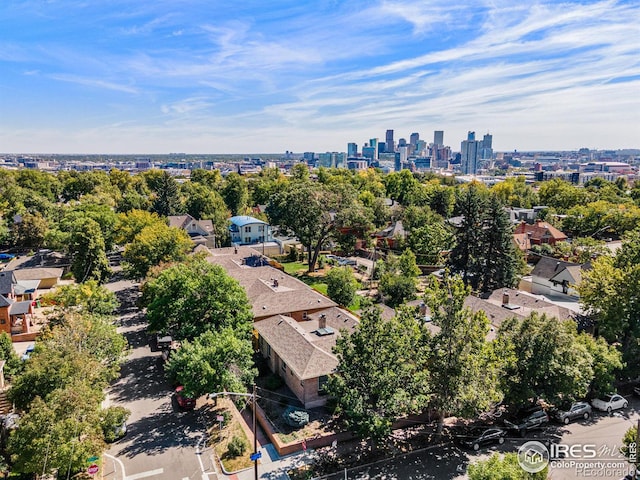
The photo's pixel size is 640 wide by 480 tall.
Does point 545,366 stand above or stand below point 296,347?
above

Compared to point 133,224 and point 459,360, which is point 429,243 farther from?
point 459,360

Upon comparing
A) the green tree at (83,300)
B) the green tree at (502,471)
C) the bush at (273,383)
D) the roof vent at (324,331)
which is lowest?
the bush at (273,383)

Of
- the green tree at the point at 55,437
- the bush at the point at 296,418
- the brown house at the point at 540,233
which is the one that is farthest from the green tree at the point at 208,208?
the green tree at the point at 55,437

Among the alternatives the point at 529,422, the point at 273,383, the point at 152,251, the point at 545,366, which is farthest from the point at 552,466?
A: the point at 152,251

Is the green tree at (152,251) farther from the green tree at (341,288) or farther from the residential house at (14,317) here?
the green tree at (341,288)

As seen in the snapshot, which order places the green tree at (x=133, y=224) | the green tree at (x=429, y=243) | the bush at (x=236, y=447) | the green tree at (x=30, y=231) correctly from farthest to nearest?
1. the green tree at (x=30, y=231)
2. the green tree at (x=429, y=243)
3. the green tree at (x=133, y=224)
4. the bush at (x=236, y=447)

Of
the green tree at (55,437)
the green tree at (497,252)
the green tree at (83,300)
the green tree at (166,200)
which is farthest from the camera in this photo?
the green tree at (166,200)

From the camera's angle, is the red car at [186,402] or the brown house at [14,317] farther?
the brown house at [14,317]
